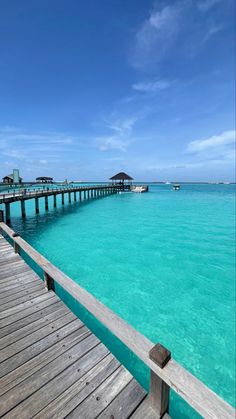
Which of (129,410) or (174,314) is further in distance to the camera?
(174,314)

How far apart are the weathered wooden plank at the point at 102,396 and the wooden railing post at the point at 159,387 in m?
0.44

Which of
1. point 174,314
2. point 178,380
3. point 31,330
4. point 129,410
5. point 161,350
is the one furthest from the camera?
point 174,314

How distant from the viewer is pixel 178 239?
14.5m

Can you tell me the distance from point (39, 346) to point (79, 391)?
3.06ft

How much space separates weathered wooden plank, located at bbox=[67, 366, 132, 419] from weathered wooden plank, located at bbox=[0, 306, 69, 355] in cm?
143

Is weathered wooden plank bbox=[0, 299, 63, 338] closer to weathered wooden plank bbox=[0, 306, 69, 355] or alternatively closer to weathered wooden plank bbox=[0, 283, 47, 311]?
weathered wooden plank bbox=[0, 306, 69, 355]

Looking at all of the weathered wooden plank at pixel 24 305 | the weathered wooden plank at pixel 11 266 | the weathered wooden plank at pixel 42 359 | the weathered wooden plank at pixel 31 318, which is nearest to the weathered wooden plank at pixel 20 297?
the weathered wooden plank at pixel 24 305

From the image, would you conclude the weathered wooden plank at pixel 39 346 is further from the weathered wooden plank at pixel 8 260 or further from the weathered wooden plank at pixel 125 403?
the weathered wooden plank at pixel 8 260

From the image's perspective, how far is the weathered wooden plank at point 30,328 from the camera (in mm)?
3051

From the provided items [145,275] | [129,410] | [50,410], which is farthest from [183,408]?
[145,275]

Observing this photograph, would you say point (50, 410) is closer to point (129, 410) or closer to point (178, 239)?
point (129, 410)

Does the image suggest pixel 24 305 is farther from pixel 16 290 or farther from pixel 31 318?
pixel 16 290

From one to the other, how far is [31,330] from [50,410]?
52.1 inches

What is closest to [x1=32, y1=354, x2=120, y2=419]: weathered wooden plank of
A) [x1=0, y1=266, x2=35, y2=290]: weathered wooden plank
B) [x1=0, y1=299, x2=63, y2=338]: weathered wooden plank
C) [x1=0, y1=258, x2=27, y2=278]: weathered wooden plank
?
[x1=0, y1=299, x2=63, y2=338]: weathered wooden plank
